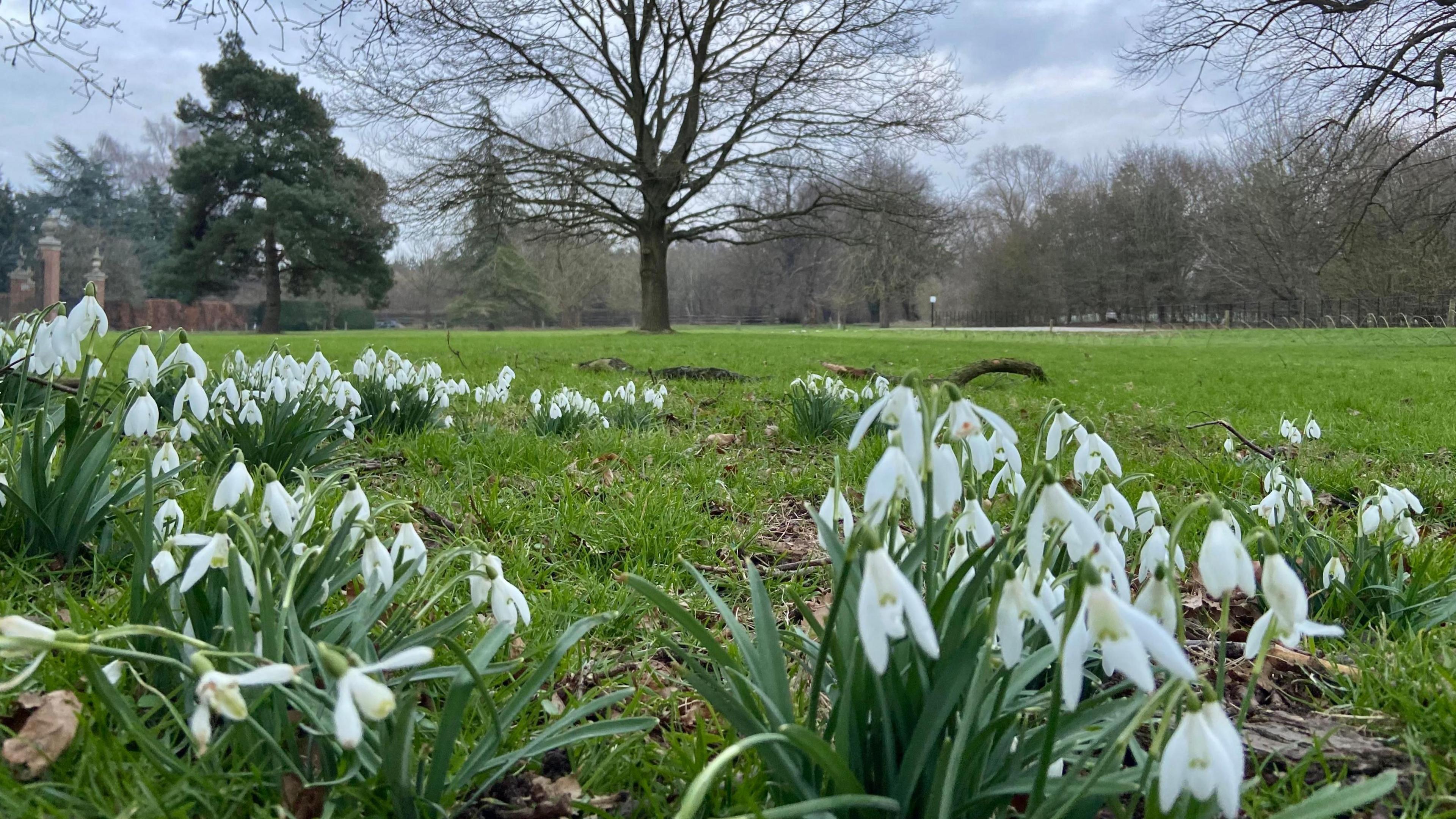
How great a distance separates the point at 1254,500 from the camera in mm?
2975

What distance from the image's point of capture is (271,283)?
101ft

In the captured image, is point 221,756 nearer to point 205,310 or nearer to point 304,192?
point 304,192

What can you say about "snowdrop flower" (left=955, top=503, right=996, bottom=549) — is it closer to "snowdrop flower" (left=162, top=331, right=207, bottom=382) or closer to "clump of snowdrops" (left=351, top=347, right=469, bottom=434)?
"snowdrop flower" (left=162, top=331, right=207, bottom=382)

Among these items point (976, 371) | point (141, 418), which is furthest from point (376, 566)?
point (976, 371)

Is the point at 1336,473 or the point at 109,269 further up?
the point at 109,269

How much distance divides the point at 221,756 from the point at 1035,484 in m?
1.27

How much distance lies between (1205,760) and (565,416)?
3851mm

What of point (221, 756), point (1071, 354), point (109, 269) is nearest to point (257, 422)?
point (221, 756)

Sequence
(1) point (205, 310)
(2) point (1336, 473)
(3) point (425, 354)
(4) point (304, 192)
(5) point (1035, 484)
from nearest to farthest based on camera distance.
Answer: (5) point (1035, 484)
(2) point (1336, 473)
(3) point (425, 354)
(4) point (304, 192)
(1) point (205, 310)

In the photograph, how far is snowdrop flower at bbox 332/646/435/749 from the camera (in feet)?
2.28

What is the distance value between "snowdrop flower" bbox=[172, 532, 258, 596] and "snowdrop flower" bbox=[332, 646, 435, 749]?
50 centimetres

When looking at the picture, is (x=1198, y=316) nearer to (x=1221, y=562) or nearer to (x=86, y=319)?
(x=1221, y=562)

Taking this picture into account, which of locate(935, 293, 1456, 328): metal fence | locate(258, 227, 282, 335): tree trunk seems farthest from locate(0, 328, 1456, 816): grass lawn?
locate(258, 227, 282, 335): tree trunk

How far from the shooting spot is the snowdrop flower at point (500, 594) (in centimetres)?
126
